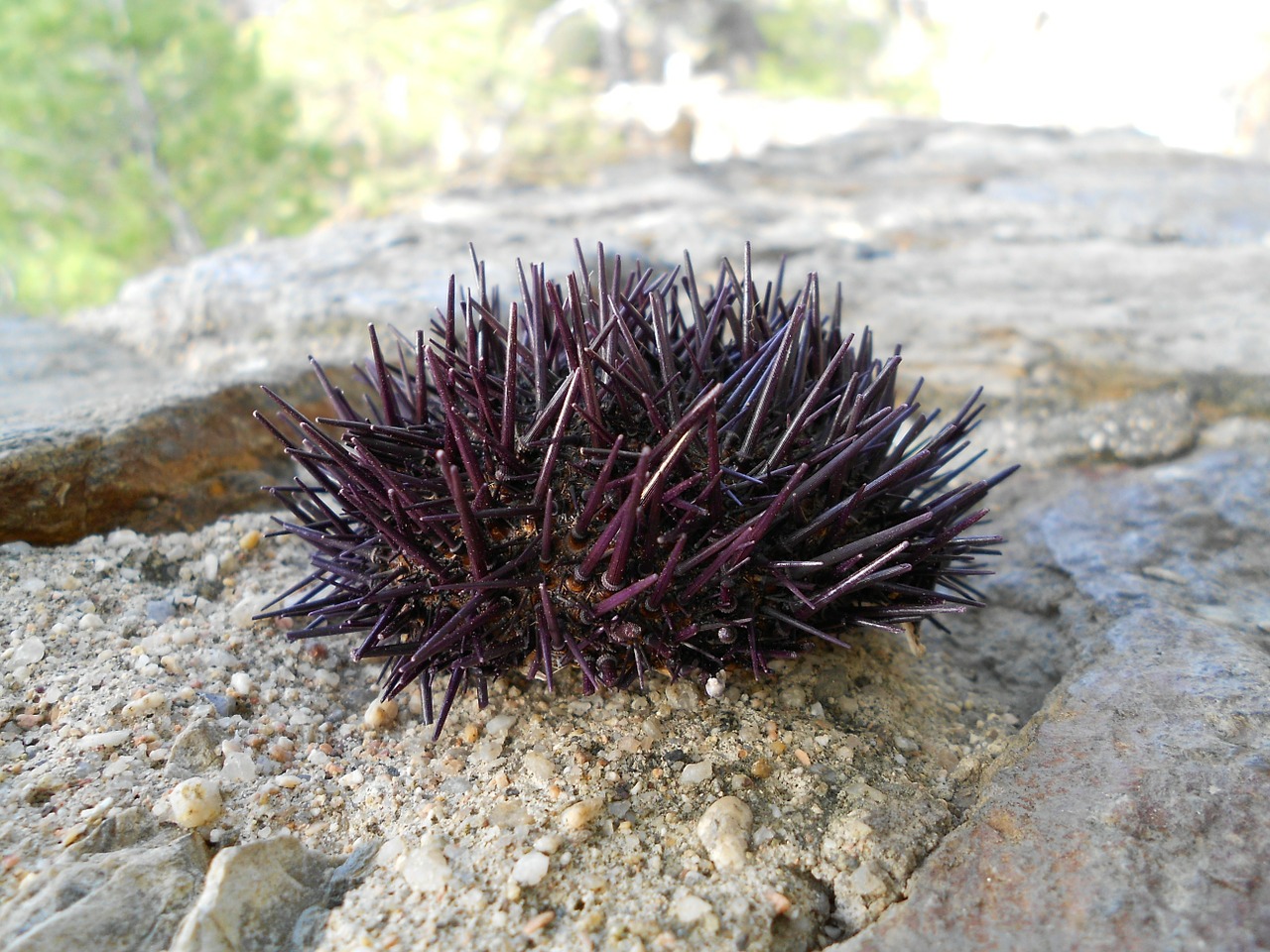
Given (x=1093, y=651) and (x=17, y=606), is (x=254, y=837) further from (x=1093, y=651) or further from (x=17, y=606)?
(x=1093, y=651)

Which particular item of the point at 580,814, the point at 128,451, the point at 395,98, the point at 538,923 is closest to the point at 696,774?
the point at 580,814

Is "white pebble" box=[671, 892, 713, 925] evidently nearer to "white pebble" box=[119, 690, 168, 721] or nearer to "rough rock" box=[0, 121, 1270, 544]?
"white pebble" box=[119, 690, 168, 721]

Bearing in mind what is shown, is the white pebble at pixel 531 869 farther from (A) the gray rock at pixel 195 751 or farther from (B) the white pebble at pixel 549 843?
Result: (A) the gray rock at pixel 195 751

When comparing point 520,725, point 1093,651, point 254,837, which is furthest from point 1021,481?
point 254,837

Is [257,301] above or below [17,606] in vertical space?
above

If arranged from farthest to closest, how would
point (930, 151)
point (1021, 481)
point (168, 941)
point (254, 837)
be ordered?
point (930, 151)
point (1021, 481)
point (254, 837)
point (168, 941)

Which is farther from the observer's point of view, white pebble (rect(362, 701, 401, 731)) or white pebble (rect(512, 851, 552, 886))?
white pebble (rect(362, 701, 401, 731))

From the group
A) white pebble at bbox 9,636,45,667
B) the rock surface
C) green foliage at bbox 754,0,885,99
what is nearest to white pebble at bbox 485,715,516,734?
the rock surface
